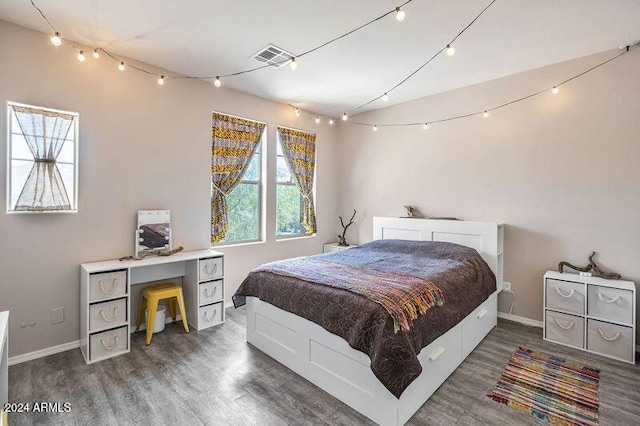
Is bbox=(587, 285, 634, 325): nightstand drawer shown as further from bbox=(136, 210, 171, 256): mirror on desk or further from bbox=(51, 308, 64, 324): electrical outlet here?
bbox=(51, 308, 64, 324): electrical outlet

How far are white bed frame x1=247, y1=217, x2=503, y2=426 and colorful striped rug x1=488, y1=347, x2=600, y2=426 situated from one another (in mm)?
363

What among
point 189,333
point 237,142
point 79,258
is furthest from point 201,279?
point 237,142

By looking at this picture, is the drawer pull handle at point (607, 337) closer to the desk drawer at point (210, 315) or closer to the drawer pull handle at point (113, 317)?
the desk drawer at point (210, 315)

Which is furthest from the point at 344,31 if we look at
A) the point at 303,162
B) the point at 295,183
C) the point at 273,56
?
the point at 295,183

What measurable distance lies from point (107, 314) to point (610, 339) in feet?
14.1

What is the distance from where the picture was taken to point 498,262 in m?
3.36

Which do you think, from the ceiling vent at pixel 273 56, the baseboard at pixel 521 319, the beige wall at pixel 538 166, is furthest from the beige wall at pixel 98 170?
the baseboard at pixel 521 319

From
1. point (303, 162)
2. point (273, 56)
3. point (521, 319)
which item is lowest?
point (521, 319)

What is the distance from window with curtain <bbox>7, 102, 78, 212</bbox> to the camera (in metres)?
2.47

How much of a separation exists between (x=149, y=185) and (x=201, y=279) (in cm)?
114

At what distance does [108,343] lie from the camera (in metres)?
2.58

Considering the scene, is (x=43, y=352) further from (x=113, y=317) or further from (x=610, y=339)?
(x=610, y=339)

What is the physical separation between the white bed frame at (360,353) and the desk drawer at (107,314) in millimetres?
1088

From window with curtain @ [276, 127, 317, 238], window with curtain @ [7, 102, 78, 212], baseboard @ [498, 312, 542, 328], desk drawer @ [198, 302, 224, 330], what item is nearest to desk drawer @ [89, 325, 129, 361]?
desk drawer @ [198, 302, 224, 330]
